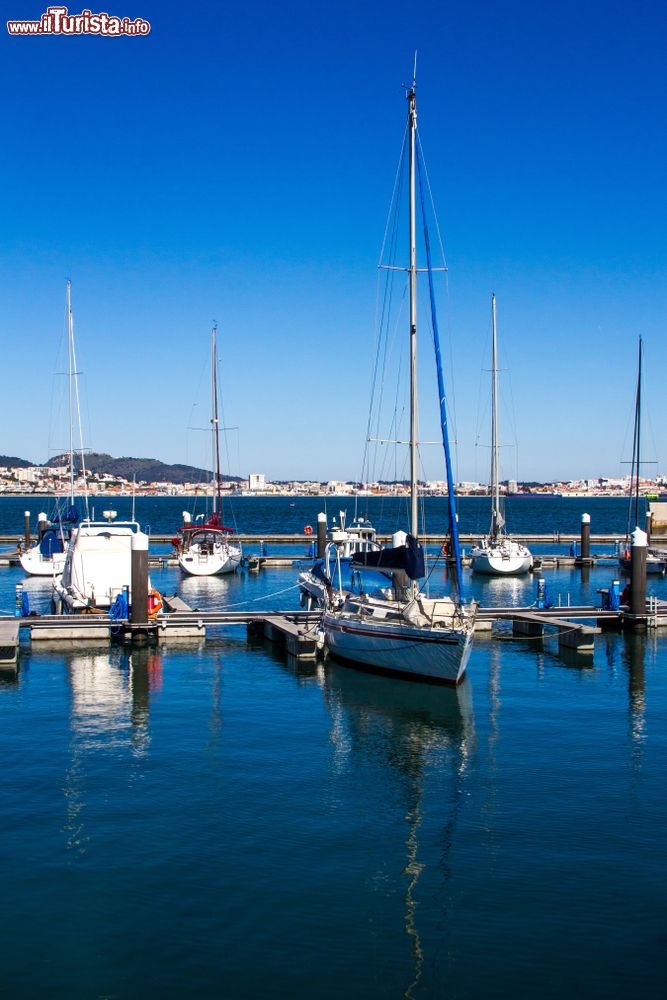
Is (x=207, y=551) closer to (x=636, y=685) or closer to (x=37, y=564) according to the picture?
(x=37, y=564)

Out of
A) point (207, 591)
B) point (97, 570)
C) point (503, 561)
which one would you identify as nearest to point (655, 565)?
point (503, 561)

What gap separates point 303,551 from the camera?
2869 inches

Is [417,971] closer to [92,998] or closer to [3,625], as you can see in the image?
[92,998]

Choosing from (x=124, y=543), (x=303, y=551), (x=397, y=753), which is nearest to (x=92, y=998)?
(x=397, y=753)

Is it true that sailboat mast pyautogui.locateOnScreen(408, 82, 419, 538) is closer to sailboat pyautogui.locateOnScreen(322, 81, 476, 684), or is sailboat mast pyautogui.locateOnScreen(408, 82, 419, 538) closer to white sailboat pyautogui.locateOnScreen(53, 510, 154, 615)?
sailboat pyautogui.locateOnScreen(322, 81, 476, 684)

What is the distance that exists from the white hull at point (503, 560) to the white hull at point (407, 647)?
97.5 ft

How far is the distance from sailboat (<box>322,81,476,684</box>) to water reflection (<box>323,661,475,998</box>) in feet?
2.30

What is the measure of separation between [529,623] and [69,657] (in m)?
15.9

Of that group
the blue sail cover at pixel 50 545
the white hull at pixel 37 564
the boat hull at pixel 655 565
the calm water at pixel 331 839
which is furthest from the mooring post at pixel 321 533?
the calm water at pixel 331 839

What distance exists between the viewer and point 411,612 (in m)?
26.9

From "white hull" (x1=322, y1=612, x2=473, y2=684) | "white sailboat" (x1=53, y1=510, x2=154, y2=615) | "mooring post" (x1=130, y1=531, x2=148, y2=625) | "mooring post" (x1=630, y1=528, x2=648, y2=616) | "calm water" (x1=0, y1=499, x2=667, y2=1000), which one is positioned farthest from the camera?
"white sailboat" (x1=53, y1=510, x2=154, y2=615)

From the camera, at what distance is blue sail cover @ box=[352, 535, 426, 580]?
92.1ft

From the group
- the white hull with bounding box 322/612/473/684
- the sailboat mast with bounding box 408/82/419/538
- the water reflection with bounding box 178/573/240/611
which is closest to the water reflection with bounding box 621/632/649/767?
the white hull with bounding box 322/612/473/684

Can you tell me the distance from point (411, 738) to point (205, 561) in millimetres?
35724
